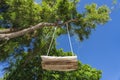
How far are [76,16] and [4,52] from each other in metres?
4.45

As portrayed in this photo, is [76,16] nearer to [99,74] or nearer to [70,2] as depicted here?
[70,2]

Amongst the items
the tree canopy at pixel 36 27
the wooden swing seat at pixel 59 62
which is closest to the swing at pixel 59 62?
the wooden swing seat at pixel 59 62

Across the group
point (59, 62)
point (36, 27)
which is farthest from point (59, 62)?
point (36, 27)

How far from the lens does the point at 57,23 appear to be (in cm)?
1286

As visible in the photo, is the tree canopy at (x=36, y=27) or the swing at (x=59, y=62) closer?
the swing at (x=59, y=62)

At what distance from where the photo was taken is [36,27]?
38.3 ft

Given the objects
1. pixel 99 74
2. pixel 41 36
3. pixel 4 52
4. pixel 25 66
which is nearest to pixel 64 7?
pixel 41 36

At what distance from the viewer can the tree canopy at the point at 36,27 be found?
13.5 meters

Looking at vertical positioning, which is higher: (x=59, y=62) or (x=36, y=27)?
(x=36, y=27)

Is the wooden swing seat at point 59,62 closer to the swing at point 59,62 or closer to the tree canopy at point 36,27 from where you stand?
the swing at point 59,62

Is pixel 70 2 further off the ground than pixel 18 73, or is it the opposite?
pixel 70 2

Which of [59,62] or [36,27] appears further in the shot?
[36,27]

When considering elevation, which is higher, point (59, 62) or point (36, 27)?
point (36, 27)

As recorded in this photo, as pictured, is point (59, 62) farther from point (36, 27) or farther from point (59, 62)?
point (36, 27)
